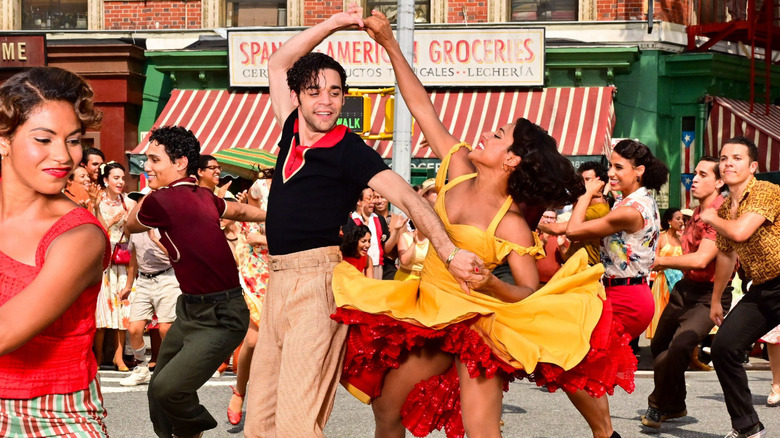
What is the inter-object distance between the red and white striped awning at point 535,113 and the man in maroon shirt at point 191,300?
14.3 meters

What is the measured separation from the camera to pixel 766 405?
32.4 feet

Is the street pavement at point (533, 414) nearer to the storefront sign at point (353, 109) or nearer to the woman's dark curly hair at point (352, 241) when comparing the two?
the woman's dark curly hair at point (352, 241)

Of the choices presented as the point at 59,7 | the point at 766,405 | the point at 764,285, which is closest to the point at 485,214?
the point at 764,285

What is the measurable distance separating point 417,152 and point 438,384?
53.1 ft

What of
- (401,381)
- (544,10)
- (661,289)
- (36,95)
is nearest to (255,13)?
(544,10)

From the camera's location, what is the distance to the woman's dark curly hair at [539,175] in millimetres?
5375

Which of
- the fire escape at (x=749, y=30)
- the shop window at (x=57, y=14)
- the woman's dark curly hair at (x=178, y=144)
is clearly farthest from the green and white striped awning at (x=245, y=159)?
the woman's dark curly hair at (x=178, y=144)

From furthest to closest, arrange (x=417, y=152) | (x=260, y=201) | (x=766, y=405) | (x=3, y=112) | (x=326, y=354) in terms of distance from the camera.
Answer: (x=417, y=152) → (x=260, y=201) → (x=766, y=405) → (x=326, y=354) → (x=3, y=112)

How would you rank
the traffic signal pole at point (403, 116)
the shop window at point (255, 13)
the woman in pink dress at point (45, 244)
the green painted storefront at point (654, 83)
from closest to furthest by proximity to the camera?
the woman in pink dress at point (45, 244) → the traffic signal pole at point (403, 116) → the green painted storefront at point (654, 83) → the shop window at point (255, 13)

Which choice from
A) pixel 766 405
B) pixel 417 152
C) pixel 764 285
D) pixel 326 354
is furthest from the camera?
pixel 417 152

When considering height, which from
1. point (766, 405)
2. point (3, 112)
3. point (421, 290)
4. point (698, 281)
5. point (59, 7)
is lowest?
point (766, 405)

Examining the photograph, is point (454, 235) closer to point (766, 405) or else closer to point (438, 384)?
point (438, 384)

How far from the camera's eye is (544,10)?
74.8 feet

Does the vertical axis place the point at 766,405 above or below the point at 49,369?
below
